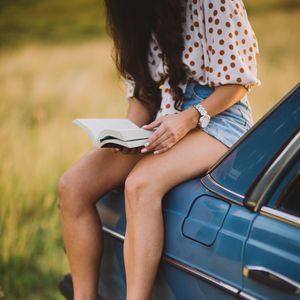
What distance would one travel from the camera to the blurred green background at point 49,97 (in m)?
3.73

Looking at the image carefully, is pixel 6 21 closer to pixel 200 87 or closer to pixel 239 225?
pixel 200 87

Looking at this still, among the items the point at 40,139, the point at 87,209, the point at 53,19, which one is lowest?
the point at 40,139

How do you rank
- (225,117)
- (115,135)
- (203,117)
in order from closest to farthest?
1. (115,135)
2. (203,117)
3. (225,117)

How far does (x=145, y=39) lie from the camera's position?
96.1 inches

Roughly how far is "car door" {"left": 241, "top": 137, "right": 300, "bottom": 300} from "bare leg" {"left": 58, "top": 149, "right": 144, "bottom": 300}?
84 centimetres

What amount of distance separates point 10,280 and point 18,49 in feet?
18.4

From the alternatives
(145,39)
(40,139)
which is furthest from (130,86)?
(40,139)

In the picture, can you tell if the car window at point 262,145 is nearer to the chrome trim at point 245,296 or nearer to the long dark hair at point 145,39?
the chrome trim at point 245,296

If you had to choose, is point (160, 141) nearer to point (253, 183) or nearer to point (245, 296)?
point (253, 183)

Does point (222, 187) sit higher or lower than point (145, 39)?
lower

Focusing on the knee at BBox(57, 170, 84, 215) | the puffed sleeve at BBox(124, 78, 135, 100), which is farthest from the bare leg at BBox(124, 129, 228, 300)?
the puffed sleeve at BBox(124, 78, 135, 100)

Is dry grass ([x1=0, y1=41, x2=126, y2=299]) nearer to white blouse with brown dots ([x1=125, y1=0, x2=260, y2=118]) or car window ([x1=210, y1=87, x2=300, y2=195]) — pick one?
white blouse with brown dots ([x1=125, y1=0, x2=260, y2=118])

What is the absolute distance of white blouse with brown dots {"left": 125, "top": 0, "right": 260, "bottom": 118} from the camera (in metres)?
2.05

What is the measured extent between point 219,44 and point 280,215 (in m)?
0.84
